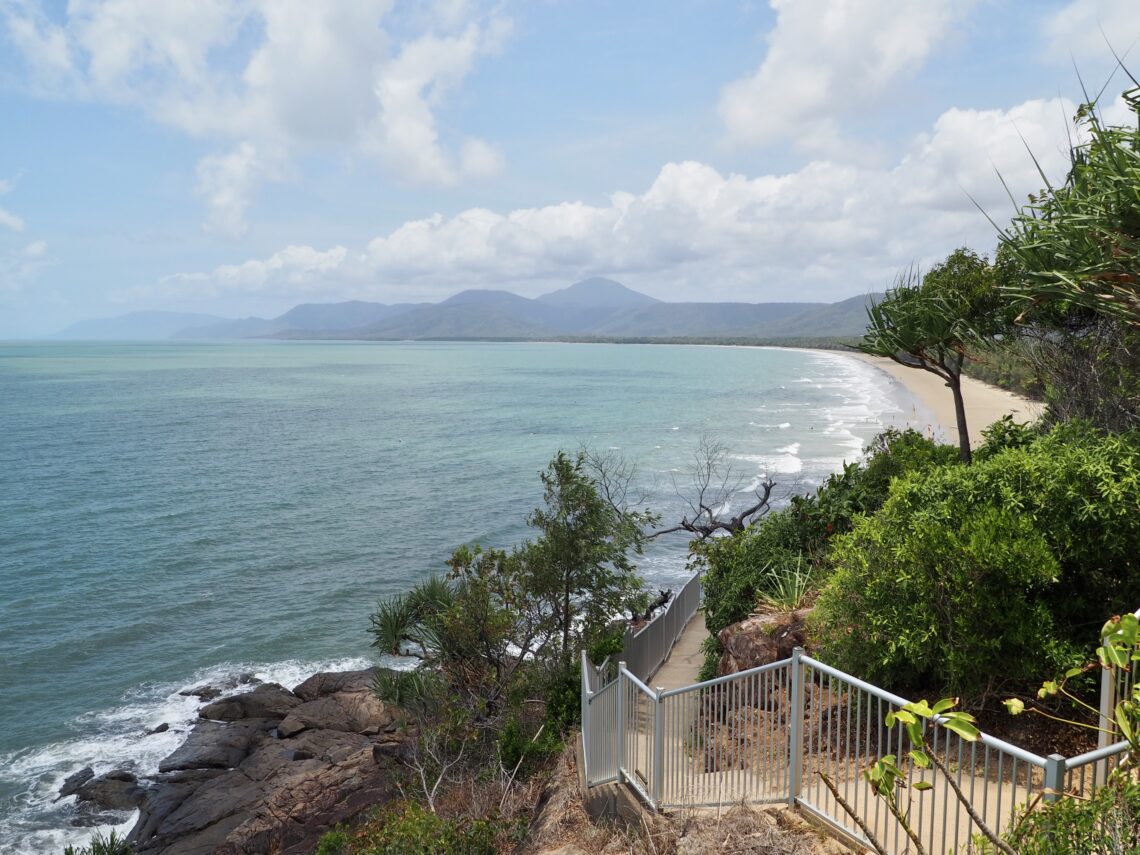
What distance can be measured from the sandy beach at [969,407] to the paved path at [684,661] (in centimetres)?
2610

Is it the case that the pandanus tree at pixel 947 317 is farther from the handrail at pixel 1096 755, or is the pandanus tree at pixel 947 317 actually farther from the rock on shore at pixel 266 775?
the rock on shore at pixel 266 775

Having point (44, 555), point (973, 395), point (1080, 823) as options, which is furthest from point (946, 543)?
point (973, 395)

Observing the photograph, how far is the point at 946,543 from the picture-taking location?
733 centimetres

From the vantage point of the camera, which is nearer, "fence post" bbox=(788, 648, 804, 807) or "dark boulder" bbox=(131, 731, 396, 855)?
"fence post" bbox=(788, 648, 804, 807)

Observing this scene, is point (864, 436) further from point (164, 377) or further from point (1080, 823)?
point (164, 377)

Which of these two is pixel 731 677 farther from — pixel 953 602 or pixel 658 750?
pixel 953 602

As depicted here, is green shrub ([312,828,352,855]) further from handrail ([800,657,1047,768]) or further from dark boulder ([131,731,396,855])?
handrail ([800,657,1047,768])

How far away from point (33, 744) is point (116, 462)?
35.9 meters

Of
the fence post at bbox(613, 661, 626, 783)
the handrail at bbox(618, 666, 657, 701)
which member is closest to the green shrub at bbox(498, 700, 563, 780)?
the fence post at bbox(613, 661, 626, 783)

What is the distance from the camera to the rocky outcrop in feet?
33.8

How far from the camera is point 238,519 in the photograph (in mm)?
37125

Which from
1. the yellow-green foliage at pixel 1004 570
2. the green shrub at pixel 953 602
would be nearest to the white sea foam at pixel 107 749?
the green shrub at pixel 953 602

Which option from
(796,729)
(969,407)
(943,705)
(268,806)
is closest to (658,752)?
(796,729)

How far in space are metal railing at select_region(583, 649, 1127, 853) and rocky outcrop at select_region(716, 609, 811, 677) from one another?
207cm
